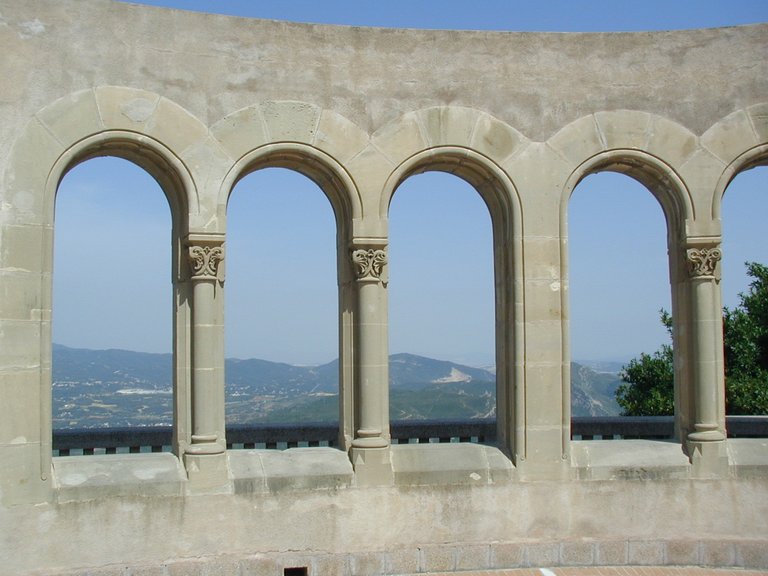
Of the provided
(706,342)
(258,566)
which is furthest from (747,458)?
(258,566)

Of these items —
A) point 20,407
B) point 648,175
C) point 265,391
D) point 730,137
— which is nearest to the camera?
point 20,407

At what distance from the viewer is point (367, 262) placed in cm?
1102

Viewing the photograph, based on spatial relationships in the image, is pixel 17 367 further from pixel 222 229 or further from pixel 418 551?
pixel 418 551

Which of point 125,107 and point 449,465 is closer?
point 125,107

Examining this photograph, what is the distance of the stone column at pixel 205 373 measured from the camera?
10523mm

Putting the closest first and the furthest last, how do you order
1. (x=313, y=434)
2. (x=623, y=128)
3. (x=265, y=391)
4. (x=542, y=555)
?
(x=542, y=555)
(x=623, y=128)
(x=313, y=434)
(x=265, y=391)

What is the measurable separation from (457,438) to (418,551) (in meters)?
1.88

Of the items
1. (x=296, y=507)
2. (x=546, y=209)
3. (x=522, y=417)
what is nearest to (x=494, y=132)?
(x=546, y=209)

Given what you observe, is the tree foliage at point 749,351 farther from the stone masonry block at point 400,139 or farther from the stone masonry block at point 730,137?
the stone masonry block at point 400,139

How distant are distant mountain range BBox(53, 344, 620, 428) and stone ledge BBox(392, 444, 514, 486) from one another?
60.3 ft

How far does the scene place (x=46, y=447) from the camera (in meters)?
10.0

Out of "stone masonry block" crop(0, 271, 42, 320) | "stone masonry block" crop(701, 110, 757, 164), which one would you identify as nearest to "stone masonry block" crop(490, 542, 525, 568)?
"stone masonry block" crop(701, 110, 757, 164)

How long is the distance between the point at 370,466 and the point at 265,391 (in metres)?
56.3

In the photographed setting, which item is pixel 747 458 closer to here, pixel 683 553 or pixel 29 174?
pixel 683 553
